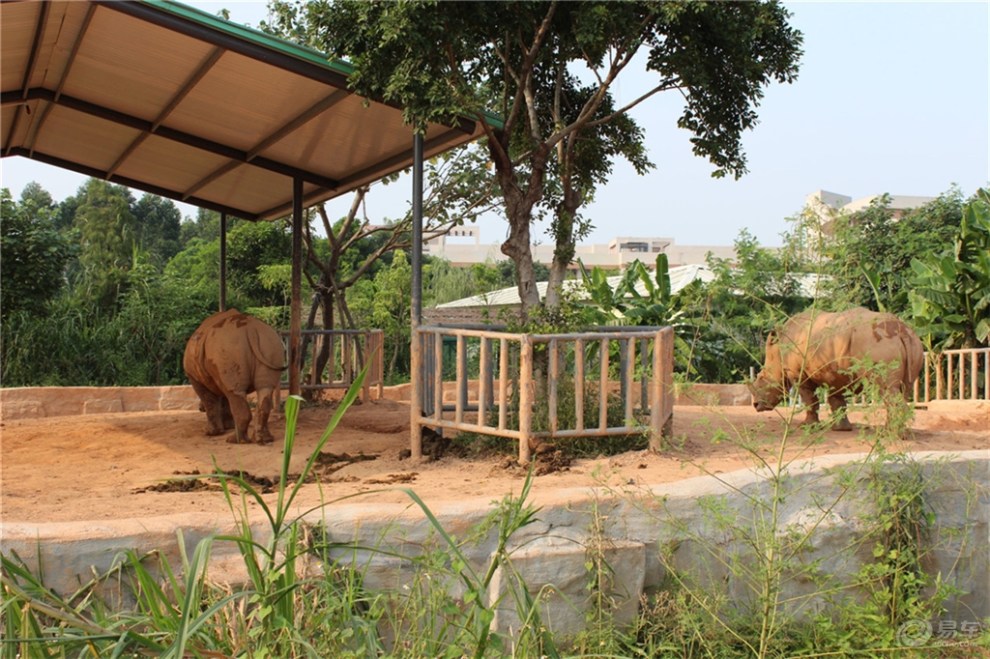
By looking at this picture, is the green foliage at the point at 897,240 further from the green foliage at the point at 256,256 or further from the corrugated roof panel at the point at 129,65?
the corrugated roof panel at the point at 129,65

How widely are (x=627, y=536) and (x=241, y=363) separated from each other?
4859 millimetres

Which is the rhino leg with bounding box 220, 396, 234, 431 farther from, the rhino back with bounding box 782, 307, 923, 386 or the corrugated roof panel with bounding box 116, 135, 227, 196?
the rhino back with bounding box 782, 307, 923, 386

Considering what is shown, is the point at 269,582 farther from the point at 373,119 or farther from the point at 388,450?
the point at 373,119

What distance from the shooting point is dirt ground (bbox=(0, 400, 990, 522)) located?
612 cm

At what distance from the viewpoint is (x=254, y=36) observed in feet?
24.2

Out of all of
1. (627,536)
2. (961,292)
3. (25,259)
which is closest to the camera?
(627,536)

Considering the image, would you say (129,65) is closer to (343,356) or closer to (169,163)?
(169,163)

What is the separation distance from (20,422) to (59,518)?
625 centimetres

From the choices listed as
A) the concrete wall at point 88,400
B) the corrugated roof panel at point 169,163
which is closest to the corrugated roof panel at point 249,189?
the corrugated roof panel at point 169,163

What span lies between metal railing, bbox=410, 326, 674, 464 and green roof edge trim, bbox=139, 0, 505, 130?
2063 millimetres

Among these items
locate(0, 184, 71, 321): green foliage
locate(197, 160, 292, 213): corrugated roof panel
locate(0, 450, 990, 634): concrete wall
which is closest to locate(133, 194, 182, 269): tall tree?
locate(0, 184, 71, 321): green foliage

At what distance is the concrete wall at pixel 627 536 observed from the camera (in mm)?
4875

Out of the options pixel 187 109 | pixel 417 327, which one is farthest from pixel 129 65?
pixel 417 327

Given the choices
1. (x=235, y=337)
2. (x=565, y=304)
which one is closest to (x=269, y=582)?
(x=565, y=304)
